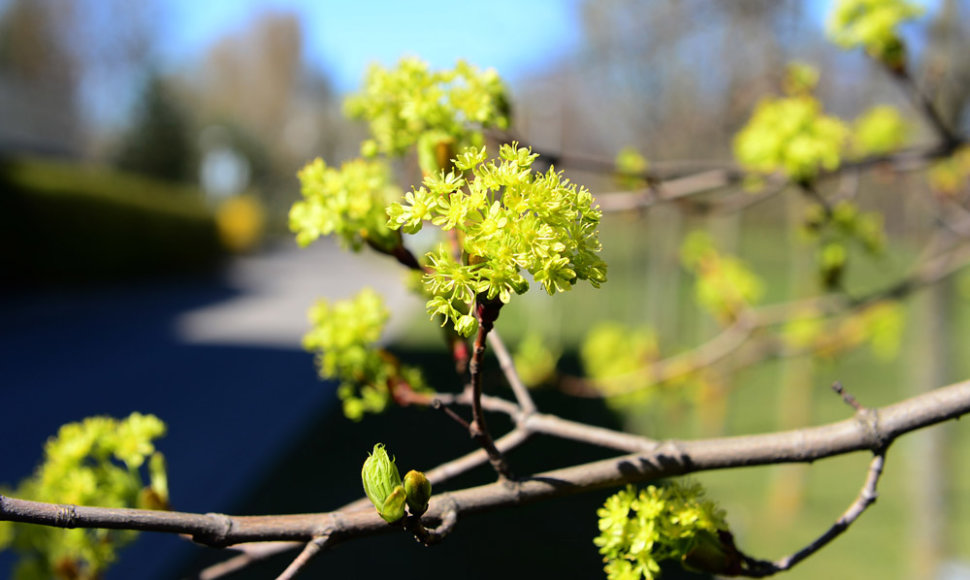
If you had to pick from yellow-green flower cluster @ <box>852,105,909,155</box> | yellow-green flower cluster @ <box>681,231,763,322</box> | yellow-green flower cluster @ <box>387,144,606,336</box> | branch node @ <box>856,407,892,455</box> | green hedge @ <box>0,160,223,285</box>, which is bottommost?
branch node @ <box>856,407,892,455</box>

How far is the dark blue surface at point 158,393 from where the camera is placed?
6.98m

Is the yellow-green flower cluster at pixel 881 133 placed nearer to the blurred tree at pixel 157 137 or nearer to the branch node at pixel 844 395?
the branch node at pixel 844 395

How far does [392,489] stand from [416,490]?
0.10 ft

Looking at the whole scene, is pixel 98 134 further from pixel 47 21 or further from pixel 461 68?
pixel 461 68

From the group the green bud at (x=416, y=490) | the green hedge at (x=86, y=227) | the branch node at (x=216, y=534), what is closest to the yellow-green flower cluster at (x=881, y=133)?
the green bud at (x=416, y=490)

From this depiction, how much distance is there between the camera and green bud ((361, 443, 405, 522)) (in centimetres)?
100

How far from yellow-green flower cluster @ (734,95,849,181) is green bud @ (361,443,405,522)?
1851 millimetres

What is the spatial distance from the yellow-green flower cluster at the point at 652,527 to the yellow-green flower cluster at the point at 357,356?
63cm

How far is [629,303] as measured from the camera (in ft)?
62.9

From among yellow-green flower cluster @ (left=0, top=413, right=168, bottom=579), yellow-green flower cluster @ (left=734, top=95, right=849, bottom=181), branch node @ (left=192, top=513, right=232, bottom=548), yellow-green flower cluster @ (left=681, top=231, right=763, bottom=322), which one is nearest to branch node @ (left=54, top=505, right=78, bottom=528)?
branch node @ (left=192, top=513, right=232, bottom=548)

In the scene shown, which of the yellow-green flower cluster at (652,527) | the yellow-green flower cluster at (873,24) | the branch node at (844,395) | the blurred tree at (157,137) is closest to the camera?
the yellow-green flower cluster at (652,527)

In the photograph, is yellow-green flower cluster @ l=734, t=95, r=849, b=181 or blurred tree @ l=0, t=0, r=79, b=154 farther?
blurred tree @ l=0, t=0, r=79, b=154

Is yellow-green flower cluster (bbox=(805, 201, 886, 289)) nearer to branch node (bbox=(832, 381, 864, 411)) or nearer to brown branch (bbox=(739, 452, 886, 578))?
branch node (bbox=(832, 381, 864, 411))

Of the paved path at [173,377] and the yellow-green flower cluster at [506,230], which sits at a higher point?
the paved path at [173,377]
